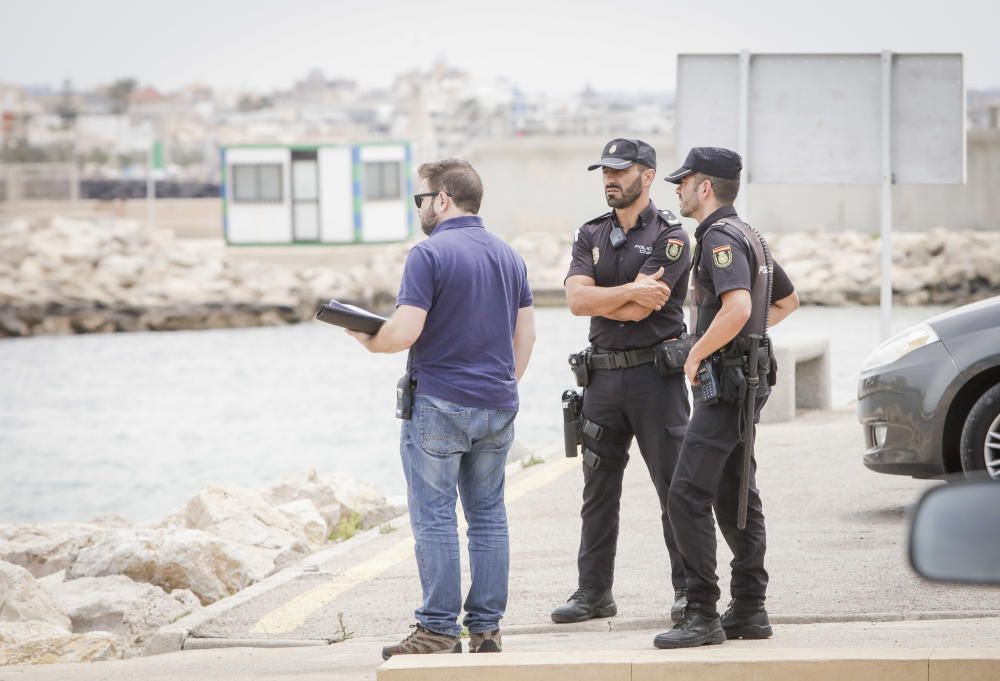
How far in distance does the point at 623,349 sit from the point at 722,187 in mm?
777

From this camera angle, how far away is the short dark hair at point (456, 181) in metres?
5.58

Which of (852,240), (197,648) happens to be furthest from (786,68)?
(852,240)

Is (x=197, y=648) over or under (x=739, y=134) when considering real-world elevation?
under

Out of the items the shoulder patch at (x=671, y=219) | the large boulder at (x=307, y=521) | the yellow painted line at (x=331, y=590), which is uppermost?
the shoulder patch at (x=671, y=219)

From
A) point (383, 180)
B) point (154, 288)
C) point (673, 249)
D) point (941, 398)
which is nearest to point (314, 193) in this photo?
point (383, 180)

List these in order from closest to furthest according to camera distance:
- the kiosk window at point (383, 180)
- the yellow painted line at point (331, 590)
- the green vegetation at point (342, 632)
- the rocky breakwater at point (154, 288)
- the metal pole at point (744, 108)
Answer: the green vegetation at point (342, 632)
the yellow painted line at point (331, 590)
the metal pole at point (744, 108)
the rocky breakwater at point (154, 288)
the kiosk window at point (383, 180)

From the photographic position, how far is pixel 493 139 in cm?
6650

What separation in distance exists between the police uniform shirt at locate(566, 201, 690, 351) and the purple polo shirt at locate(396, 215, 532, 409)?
2.44 feet

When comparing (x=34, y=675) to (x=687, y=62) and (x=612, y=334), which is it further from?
(x=687, y=62)

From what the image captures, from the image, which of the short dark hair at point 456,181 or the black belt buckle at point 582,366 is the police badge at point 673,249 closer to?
the black belt buckle at point 582,366

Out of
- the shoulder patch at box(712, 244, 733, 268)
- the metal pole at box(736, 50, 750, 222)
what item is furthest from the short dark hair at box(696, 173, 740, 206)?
the metal pole at box(736, 50, 750, 222)

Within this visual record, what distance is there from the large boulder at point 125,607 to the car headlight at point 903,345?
11.9 ft

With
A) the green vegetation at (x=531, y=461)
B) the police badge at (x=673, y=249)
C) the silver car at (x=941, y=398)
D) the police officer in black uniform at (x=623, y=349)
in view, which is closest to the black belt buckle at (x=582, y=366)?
the police officer in black uniform at (x=623, y=349)

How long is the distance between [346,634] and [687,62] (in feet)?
23.9
